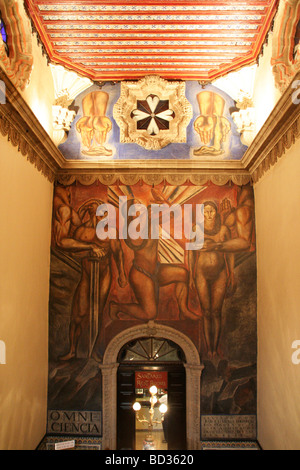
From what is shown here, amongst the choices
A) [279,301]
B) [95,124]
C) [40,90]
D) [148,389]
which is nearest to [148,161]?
[95,124]

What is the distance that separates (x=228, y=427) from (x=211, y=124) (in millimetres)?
6888

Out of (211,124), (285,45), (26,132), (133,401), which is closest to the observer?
(285,45)

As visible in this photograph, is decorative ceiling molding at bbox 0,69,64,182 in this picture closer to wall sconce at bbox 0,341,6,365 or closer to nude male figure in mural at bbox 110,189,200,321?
nude male figure in mural at bbox 110,189,200,321

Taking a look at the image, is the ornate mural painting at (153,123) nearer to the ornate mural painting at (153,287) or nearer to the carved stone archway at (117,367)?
the ornate mural painting at (153,287)

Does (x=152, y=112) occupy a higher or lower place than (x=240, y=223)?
higher

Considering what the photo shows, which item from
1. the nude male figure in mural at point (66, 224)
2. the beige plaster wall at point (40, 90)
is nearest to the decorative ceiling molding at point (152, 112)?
the beige plaster wall at point (40, 90)

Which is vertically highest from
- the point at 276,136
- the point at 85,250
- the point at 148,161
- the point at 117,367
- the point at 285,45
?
the point at 285,45

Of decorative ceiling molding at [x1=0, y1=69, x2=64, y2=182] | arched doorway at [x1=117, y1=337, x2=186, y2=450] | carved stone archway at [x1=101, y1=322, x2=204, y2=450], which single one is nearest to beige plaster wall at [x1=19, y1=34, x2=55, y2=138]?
decorative ceiling molding at [x1=0, y1=69, x2=64, y2=182]

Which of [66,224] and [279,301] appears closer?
[279,301]

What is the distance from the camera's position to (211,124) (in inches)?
343

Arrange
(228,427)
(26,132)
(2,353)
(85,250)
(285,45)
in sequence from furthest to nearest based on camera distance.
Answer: (85,250)
(228,427)
(26,132)
(285,45)
(2,353)

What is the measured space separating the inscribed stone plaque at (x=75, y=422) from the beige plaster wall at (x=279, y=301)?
3.55 m

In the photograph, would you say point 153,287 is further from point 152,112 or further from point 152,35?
point 152,35

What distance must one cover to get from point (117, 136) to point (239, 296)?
4.70 m
